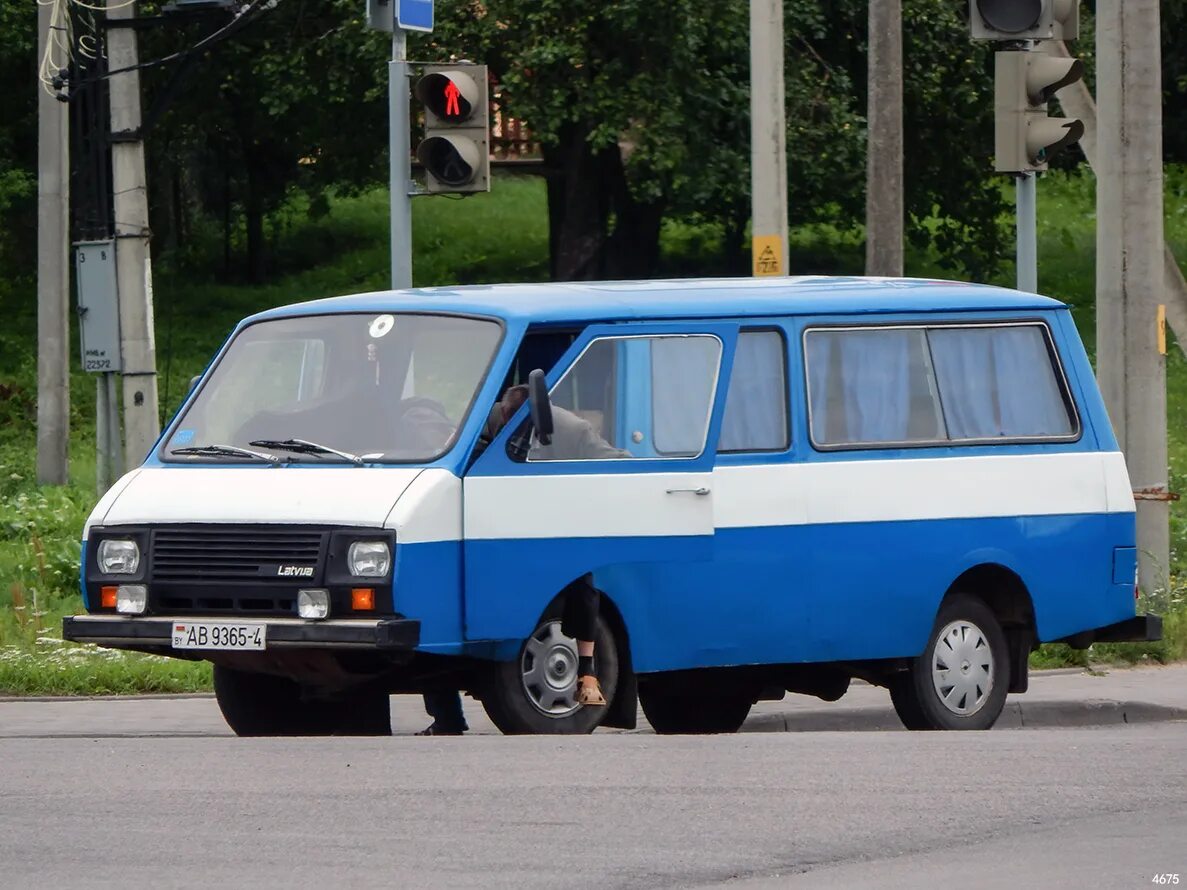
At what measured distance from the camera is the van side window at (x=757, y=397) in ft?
36.8

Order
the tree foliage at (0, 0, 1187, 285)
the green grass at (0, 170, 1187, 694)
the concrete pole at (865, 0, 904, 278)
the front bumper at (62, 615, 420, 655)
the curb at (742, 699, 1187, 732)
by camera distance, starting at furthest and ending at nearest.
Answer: the tree foliage at (0, 0, 1187, 285) → the green grass at (0, 170, 1187, 694) → the concrete pole at (865, 0, 904, 278) → the curb at (742, 699, 1187, 732) → the front bumper at (62, 615, 420, 655)

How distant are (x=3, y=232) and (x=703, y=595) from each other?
31.2m

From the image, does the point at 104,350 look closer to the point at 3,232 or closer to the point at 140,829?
the point at 140,829

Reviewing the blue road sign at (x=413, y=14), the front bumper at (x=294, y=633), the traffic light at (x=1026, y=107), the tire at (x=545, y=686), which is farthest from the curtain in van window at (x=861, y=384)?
the blue road sign at (x=413, y=14)

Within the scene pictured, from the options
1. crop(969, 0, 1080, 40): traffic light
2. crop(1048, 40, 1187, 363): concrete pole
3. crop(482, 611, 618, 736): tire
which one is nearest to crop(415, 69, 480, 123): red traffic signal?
crop(969, 0, 1080, 40): traffic light

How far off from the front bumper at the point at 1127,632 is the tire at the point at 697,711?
1701mm

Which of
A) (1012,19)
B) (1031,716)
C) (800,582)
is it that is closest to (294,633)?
(800,582)

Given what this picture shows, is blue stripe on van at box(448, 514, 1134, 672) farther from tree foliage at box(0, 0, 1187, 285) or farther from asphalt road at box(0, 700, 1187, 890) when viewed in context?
tree foliage at box(0, 0, 1187, 285)

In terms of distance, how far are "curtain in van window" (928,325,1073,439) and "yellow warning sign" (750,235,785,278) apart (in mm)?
3145

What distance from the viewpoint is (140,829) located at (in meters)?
7.77

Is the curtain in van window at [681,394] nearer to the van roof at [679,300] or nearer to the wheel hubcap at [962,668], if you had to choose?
the van roof at [679,300]

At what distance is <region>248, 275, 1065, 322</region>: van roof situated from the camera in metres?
10.9

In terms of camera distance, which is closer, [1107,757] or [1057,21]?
[1107,757]

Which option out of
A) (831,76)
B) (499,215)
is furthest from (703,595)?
(499,215)
